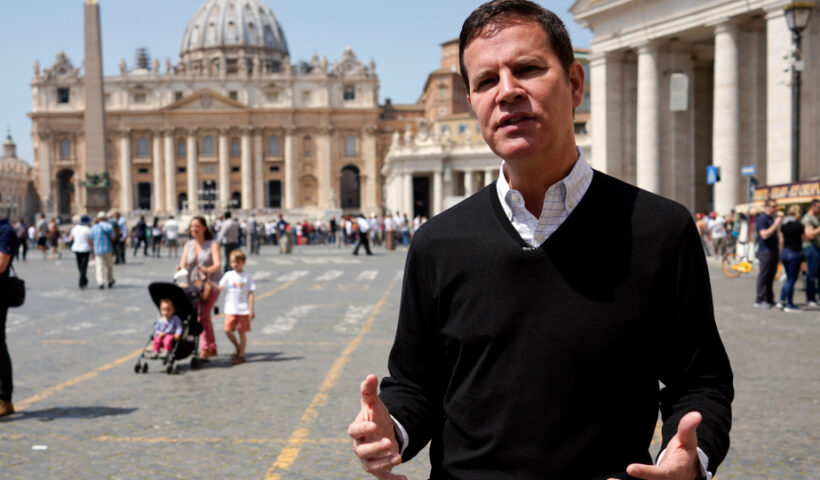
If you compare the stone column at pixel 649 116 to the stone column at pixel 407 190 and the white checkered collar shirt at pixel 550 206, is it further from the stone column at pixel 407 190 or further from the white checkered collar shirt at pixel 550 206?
the stone column at pixel 407 190

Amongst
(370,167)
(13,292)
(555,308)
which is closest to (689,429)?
(555,308)

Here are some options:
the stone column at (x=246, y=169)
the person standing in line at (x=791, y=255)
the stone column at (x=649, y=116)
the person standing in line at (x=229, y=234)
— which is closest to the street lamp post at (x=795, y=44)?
the person standing in line at (x=791, y=255)

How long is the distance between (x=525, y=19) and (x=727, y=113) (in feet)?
83.8

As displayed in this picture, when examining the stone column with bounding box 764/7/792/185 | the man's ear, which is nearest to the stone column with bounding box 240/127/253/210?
the stone column with bounding box 764/7/792/185

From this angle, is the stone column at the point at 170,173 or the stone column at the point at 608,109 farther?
the stone column at the point at 170,173

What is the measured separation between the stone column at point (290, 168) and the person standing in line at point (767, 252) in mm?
84060

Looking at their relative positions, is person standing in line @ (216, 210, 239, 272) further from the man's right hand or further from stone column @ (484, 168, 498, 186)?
stone column @ (484, 168, 498, 186)

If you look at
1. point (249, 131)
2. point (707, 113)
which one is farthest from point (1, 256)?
point (249, 131)

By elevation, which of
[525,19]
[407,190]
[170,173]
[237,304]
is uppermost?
[170,173]

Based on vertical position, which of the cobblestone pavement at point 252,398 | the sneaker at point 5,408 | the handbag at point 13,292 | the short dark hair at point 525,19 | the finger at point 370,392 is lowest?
the cobblestone pavement at point 252,398

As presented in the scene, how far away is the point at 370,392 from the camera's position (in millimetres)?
1920

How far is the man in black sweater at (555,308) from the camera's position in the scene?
1963mm

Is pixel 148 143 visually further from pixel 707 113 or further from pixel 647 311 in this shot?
pixel 647 311

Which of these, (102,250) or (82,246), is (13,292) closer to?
(102,250)
